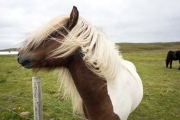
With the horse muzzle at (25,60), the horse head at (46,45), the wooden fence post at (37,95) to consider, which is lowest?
the wooden fence post at (37,95)

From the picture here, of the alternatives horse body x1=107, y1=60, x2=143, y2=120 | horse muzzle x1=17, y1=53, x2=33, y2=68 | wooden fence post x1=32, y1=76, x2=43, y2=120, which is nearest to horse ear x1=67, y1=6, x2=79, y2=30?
horse muzzle x1=17, y1=53, x2=33, y2=68

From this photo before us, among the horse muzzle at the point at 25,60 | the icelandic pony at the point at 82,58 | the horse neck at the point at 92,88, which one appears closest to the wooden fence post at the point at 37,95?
the icelandic pony at the point at 82,58

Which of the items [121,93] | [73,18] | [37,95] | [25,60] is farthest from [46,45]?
[121,93]

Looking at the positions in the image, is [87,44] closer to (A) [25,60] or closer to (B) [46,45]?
(B) [46,45]

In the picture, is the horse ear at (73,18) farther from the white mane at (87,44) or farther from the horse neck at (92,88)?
the horse neck at (92,88)

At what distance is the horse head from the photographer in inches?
74.0

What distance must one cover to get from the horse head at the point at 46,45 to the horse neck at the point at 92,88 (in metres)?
0.15

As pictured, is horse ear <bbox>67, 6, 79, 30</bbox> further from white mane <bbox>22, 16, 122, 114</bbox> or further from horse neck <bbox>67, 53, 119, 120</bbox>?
horse neck <bbox>67, 53, 119, 120</bbox>

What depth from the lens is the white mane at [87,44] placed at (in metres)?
1.89

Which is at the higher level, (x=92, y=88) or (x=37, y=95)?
(x=92, y=88)

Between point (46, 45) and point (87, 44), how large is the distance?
19.0 inches

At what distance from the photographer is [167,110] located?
19.0 ft

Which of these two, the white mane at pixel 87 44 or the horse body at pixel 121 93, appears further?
the horse body at pixel 121 93

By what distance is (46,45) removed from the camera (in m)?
1.91
